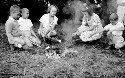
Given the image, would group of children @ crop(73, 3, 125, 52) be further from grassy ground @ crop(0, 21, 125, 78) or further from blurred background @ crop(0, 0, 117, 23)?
blurred background @ crop(0, 0, 117, 23)

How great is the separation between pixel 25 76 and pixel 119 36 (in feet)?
9.64

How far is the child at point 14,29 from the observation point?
5.09 m

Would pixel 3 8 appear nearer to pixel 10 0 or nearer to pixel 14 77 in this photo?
pixel 10 0

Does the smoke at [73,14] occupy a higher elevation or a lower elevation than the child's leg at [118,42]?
higher

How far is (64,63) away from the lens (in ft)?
14.3

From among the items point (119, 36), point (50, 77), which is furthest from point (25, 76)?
point (119, 36)

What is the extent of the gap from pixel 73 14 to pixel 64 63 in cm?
438

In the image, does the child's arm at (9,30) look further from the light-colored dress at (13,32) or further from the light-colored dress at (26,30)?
the light-colored dress at (26,30)

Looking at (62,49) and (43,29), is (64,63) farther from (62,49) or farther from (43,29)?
(43,29)

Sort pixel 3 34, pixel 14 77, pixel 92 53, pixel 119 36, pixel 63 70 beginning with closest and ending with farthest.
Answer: pixel 14 77 < pixel 63 70 < pixel 92 53 < pixel 119 36 < pixel 3 34

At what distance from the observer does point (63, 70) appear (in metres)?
3.97

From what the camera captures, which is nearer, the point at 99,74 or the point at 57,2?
the point at 99,74

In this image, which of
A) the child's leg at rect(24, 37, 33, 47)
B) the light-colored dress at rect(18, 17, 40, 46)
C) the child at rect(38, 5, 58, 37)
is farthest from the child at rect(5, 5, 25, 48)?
the child at rect(38, 5, 58, 37)

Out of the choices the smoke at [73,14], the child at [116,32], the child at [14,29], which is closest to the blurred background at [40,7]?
the smoke at [73,14]
